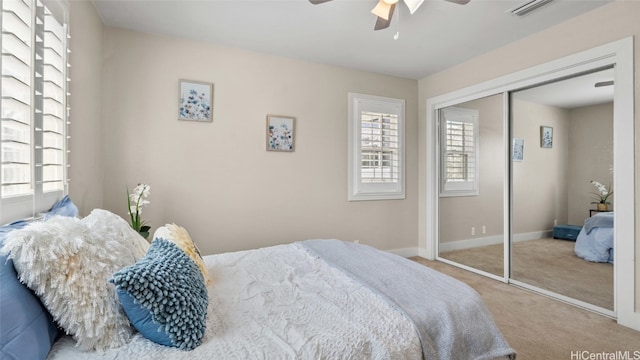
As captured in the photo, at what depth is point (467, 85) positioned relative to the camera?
3.68 metres

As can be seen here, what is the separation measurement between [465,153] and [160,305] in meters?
3.84

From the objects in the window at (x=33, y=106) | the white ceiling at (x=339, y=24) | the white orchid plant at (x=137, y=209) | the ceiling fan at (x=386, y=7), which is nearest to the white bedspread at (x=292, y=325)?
the window at (x=33, y=106)

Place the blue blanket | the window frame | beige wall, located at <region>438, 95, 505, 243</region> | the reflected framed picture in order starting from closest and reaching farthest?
the blue blanket → the reflected framed picture → beige wall, located at <region>438, 95, 505, 243</region> → the window frame

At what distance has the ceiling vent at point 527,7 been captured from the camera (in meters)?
2.41

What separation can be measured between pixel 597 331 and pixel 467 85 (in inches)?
108

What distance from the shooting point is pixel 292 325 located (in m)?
1.16

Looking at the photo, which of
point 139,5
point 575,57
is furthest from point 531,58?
point 139,5

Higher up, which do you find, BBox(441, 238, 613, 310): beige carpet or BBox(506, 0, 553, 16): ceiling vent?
BBox(506, 0, 553, 16): ceiling vent

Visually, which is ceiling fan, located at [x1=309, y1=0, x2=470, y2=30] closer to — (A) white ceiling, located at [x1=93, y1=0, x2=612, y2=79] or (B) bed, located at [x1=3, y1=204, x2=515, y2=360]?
(A) white ceiling, located at [x1=93, y1=0, x2=612, y2=79]

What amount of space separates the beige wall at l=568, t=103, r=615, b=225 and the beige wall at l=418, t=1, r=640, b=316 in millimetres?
250

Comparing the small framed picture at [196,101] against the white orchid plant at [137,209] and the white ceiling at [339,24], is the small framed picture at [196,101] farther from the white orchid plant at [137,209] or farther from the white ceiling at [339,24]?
the white orchid plant at [137,209]

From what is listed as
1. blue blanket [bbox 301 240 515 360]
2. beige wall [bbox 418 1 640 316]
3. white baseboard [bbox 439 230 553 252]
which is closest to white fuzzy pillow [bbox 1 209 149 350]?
blue blanket [bbox 301 240 515 360]

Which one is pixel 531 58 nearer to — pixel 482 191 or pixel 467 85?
pixel 467 85

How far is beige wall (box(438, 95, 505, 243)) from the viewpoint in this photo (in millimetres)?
3395
